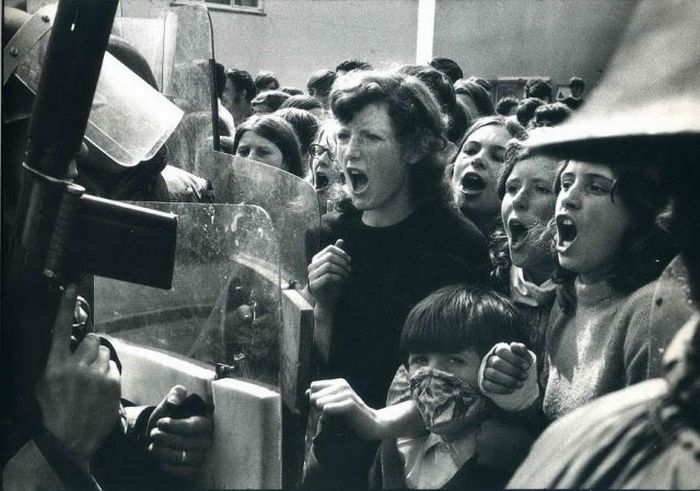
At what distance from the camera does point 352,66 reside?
2.13 metres

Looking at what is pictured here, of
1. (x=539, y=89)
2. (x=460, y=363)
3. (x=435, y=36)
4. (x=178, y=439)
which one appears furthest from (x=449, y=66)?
(x=178, y=439)

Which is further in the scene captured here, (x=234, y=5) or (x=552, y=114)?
(x=234, y=5)

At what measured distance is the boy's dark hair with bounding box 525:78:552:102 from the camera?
198 cm

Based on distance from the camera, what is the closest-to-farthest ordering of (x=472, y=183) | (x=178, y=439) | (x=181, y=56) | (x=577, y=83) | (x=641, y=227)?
(x=641, y=227) → (x=577, y=83) → (x=178, y=439) → (x=472, y=183) → (x=181, y=56)

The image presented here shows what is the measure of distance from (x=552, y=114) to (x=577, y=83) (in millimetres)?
75

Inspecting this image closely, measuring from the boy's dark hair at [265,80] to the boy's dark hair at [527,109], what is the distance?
1.99 feet

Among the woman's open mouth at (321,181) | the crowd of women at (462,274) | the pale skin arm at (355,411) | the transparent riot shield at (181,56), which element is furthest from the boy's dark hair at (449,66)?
the pale skin arm at (355,411)

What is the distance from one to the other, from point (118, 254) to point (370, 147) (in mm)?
553

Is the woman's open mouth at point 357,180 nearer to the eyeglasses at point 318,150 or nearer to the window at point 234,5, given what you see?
the eyeglasses at point 318,150

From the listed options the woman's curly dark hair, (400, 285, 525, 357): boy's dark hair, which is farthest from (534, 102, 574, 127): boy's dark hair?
(400, 285, 525, 357): boy's dark hair

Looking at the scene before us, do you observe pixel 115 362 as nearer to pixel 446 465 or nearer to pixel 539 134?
pixel 446 465

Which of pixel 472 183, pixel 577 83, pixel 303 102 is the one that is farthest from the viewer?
pixel 303 102

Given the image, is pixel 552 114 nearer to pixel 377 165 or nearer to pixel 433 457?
pixel 377 165

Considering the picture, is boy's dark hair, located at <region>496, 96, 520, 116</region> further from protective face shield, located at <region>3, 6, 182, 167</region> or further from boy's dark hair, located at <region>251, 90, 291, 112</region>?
protective face shield, located at <region>3, 6, 182, 167</region>
